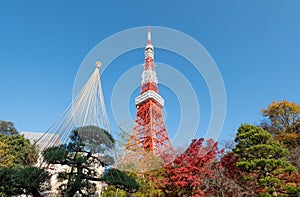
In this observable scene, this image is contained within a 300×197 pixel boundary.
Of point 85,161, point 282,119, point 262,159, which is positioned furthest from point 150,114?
point 85,161

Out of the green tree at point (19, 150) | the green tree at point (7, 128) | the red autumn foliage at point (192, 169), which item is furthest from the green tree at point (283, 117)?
the green tree at point (7, 128)

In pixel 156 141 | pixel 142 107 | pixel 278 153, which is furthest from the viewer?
pixel 142 107

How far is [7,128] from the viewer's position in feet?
52.7

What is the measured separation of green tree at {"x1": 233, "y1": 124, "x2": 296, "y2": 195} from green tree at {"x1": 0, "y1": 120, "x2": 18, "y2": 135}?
1691 centimetres

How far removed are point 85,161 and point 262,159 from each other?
4.65 meters

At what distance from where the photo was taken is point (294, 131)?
410 inches

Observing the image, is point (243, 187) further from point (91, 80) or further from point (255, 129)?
point (91, 80)

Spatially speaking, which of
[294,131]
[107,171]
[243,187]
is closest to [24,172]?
[107,171]

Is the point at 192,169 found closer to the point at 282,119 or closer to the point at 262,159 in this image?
the point at 262,159

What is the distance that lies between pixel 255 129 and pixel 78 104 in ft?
17.2

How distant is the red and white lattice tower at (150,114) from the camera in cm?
1492

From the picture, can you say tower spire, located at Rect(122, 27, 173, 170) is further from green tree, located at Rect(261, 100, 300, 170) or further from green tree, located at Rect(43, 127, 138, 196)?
green tree, located at Rect(43, 127, 138, 196)

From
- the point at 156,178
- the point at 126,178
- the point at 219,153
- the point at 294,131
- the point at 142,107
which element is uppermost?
the point at 142,107

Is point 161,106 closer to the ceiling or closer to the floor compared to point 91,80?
closer to the ceiling
